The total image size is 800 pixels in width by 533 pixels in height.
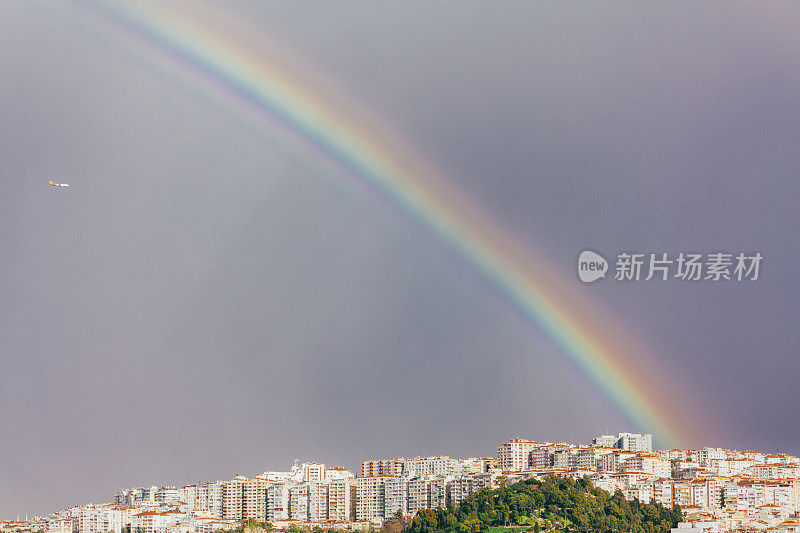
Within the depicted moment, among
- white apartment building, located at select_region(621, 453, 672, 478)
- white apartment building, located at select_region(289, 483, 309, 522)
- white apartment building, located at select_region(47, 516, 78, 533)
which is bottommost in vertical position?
white apartment building, located at select_region(47, 516, 78, 533)

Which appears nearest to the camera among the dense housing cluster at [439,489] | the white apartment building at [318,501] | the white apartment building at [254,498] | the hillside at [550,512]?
the hillside at [550,512]

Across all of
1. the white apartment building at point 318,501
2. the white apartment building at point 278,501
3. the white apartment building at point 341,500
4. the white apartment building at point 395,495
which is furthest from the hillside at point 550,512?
the white apartment building at point 278,501

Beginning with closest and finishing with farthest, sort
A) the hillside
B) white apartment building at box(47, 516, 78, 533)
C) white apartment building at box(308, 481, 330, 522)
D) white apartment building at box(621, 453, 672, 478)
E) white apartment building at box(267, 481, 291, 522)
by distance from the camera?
1. the hillside
2. white apartment building at box(621, 453, 672, 478)
3. white apartment building at box(47, 516, 78, 533)
4. white apartment building at box(308, 481, 330, 522)
5. white apartment building at box(267, 481, 291, 522)

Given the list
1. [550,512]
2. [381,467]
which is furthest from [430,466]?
[550,512]


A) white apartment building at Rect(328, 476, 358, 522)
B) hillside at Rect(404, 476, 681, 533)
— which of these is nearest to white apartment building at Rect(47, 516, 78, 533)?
white apartment building at Rect(328, 476, 358, 522)

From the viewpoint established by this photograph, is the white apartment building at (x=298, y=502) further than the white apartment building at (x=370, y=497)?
Yes

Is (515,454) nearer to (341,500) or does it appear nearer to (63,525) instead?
(341,500)

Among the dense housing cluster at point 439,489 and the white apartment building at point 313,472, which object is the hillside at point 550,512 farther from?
the white apartment building at point 313,472

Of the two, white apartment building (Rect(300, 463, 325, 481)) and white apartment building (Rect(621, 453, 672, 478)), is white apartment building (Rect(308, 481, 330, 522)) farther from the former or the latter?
white apartment building (Rect(621, 453, 672, 478))

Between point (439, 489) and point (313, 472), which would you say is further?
point (313, 472)

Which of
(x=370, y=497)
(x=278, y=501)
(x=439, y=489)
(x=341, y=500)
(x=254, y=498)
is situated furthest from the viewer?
(x=254, y=498)

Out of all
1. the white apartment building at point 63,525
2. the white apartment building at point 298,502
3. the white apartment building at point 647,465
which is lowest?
the white apartment building at point 63,525
